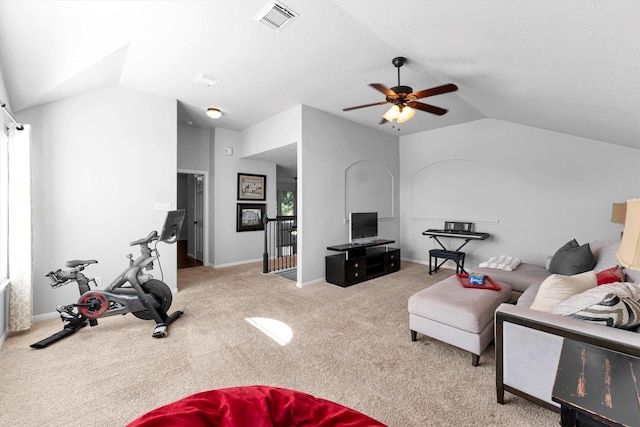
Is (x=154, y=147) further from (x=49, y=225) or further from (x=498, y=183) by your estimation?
(x=498, y=183)

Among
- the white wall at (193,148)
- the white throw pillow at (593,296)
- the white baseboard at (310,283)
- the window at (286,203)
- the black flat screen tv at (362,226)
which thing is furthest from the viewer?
the window at (286,203)

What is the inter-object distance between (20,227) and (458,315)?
4302 mm

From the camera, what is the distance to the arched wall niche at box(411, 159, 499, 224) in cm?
519

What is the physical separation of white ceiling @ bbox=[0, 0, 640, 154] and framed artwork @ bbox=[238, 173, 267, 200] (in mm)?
2336

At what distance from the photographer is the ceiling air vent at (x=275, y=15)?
7.09 feet

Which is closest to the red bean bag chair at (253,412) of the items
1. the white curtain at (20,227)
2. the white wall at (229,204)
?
the white curtain at (20,227)

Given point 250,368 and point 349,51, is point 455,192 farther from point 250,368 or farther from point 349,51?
point 250,368

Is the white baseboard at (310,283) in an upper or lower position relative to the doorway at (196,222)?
lower

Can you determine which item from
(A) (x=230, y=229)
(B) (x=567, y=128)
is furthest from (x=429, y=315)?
(A) (x=230, y=229)

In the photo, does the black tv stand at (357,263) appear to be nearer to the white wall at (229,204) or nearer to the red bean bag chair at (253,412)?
the white wall at (229,204)

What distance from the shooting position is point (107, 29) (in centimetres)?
238

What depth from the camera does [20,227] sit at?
2.75m

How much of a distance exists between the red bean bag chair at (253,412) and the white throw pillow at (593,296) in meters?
1.42

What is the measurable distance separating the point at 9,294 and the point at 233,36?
344cm
